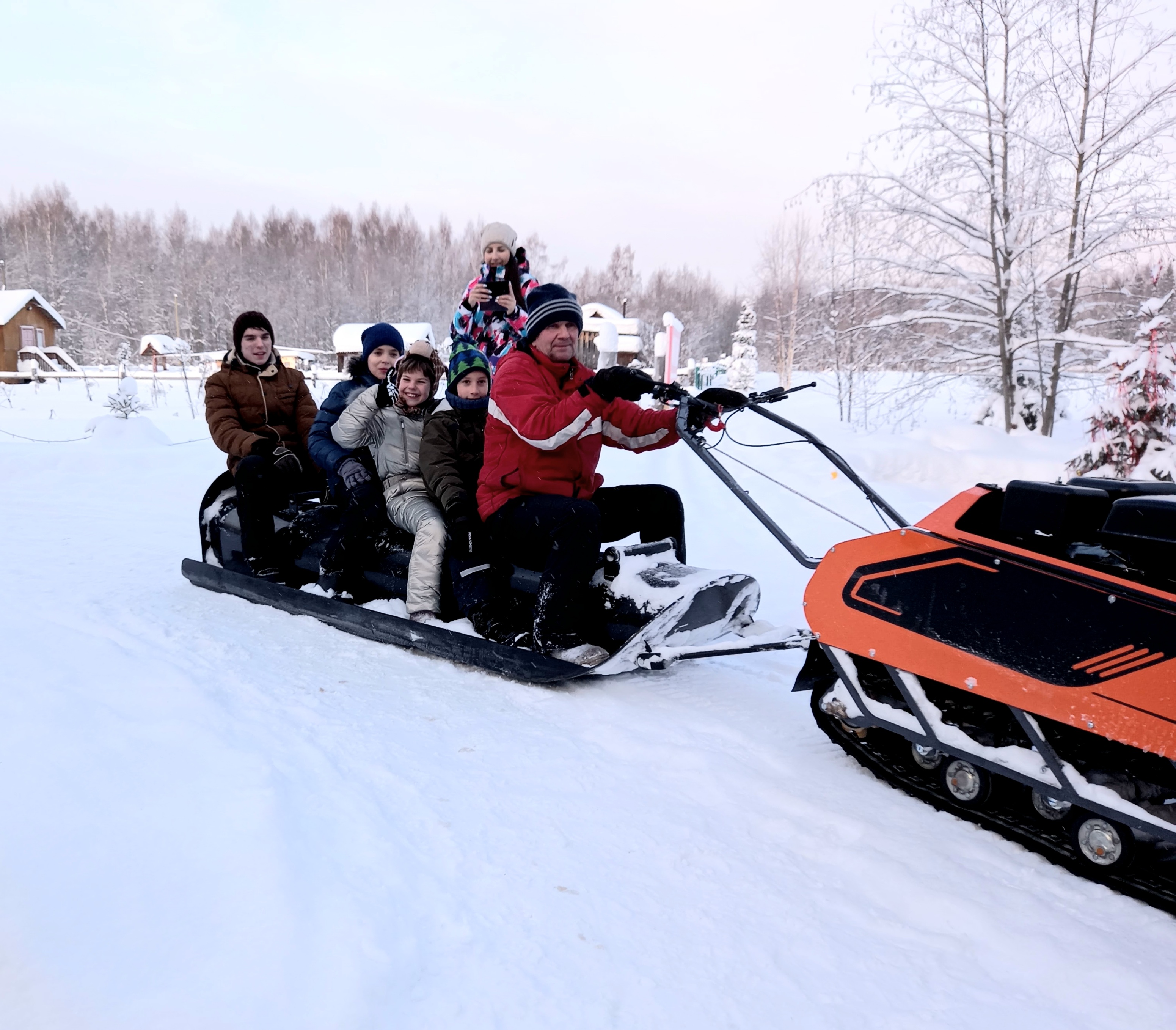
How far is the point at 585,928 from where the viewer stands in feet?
5.91

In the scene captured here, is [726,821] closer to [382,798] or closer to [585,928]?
[585,928]

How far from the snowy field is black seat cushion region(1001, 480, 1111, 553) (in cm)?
79

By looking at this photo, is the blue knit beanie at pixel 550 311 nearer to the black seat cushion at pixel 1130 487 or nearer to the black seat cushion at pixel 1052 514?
the black seat cushion at pixel 1052 514

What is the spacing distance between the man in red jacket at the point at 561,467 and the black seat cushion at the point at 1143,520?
1536 millimetres

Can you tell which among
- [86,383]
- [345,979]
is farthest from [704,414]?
[86,383]

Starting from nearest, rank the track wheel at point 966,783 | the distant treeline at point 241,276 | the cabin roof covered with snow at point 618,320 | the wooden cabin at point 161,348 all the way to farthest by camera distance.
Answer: the track wheel at point 966,783
the cabin roof covered with snow at point 618,320
the wooden cabin at point 161,348
the distant treeline at point 241,276

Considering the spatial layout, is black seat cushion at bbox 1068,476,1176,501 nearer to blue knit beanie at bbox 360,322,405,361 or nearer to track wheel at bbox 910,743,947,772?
track wheel at bbox 910,743,947,772

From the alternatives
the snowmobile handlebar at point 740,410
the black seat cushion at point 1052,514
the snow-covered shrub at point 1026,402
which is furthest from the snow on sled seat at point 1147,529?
the snow-covered shrub at point 1026,402

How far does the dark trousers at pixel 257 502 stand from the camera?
14.8ft

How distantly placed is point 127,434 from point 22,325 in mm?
30571

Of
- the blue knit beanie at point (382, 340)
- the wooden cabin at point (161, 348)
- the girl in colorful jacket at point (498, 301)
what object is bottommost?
the blue knit beanie at point (382, 340)

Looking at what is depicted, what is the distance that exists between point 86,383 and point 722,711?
1839 cm

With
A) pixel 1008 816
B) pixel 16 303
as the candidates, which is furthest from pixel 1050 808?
pixel 16 303

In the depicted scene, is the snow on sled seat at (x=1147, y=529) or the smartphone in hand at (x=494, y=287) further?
the smartphone in hand at (x=494, y=287)
